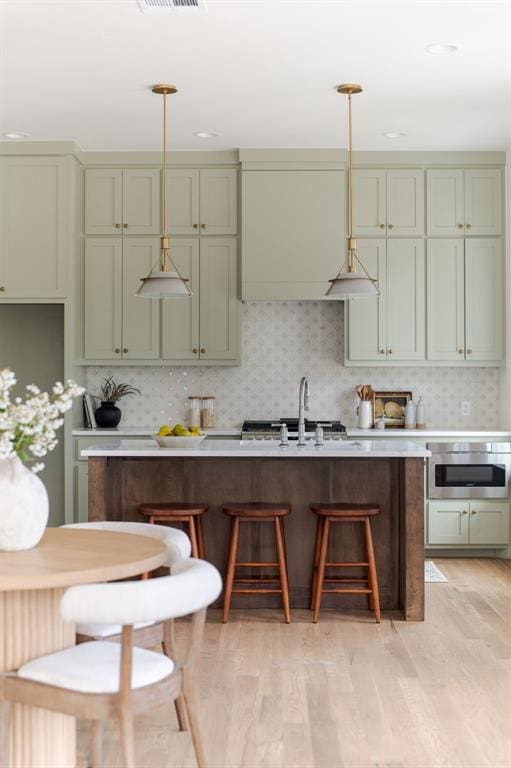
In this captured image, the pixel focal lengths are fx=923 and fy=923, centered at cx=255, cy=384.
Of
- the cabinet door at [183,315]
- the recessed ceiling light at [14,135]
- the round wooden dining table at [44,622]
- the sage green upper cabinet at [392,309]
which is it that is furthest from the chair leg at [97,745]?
the recessed ceiling light at [14,135]

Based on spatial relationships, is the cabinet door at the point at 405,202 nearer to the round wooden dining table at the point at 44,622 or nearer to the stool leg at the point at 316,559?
the stool leg at the point at 316,559

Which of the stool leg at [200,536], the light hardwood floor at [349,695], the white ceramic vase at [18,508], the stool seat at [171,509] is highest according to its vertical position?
the white ceramic vase at [18,508]

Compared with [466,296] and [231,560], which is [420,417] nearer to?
[466,296]

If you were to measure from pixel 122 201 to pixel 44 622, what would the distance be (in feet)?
14.5

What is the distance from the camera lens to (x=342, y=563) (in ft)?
15.5

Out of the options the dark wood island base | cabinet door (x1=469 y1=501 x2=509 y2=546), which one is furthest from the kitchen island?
cabinet door (x1=469 y1=501 x2=509 y2=546)

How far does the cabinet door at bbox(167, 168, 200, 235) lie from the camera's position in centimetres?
657

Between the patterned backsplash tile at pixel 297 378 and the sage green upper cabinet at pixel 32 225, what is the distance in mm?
893

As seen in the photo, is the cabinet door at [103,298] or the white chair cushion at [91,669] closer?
the white chair cushion at [91,669]

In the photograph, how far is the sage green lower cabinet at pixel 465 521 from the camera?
6309 mm

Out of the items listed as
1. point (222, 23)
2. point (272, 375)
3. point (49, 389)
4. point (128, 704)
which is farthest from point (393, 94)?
point (128, 704)

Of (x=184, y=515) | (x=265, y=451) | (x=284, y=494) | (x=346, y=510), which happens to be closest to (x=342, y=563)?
(x=346, y=510)

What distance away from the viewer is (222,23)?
421cm

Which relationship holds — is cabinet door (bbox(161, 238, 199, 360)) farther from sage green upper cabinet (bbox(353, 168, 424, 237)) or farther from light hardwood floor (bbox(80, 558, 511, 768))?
light hardwood floor (bbox(80, 558, 511, 768))
